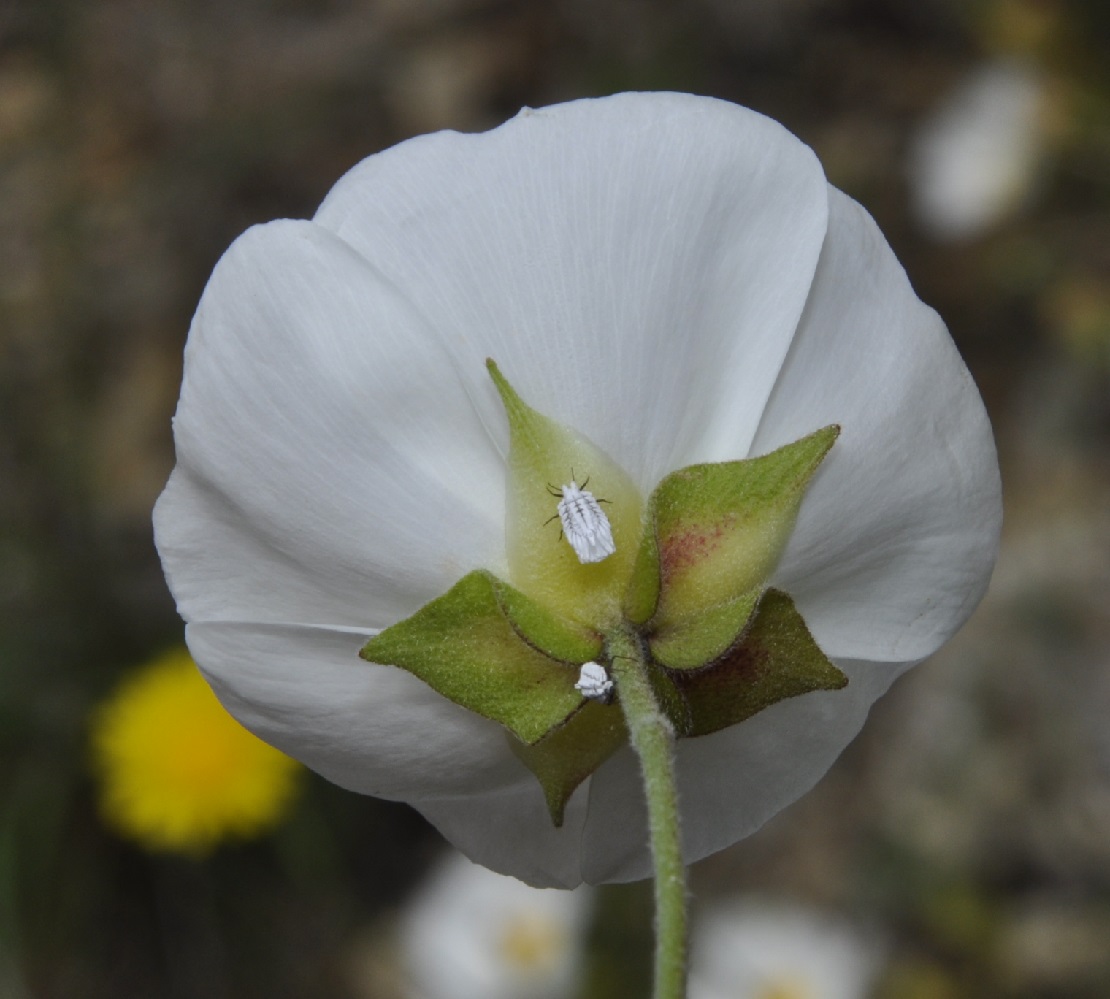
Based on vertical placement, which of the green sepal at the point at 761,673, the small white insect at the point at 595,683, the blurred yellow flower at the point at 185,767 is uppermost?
the small white insect at the point at 595,683

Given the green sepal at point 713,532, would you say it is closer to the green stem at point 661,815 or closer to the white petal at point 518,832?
the green stem at point 661,815

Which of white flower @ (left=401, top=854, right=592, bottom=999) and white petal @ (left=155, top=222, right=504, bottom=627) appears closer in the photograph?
white petal @ (left=155, top=222, right=504, bottom=627)

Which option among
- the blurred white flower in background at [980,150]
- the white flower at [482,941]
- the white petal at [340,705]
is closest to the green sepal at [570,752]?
the white petal at [340,705]

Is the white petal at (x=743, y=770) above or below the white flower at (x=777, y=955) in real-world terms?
above

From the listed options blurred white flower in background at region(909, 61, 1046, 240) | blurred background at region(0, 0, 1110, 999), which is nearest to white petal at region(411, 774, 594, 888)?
blurred background at region(0, 0, 1110, 999)

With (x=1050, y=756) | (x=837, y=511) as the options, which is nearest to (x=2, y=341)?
(x=1050, y=756)

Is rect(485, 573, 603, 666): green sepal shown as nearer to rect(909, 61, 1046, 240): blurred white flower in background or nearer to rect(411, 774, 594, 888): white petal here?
rect(411, 774, 594, 888): white petal
